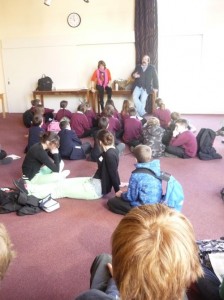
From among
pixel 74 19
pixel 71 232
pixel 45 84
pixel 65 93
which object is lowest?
pixel 71 232

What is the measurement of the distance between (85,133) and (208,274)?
4042mm

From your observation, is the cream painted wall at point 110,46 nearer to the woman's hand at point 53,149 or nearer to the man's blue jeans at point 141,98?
the man's blue jeans at point 141,98

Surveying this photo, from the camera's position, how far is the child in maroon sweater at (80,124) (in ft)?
17.4

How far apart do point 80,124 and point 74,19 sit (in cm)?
345

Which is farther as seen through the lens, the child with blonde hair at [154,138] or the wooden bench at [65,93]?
the wooden bench at [65,93]

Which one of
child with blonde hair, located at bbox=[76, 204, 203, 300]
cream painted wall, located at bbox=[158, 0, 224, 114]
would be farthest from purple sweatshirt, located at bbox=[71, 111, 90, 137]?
child with blonde hair, located at bbox=[76, 204, 203, 300]

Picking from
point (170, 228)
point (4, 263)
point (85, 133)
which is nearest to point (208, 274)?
point (170, 228)

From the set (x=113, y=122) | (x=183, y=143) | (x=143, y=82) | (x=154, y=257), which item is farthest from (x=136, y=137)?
(x=154, y=257)

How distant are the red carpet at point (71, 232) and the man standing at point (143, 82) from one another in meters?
3.34

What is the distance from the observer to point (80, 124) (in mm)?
5336

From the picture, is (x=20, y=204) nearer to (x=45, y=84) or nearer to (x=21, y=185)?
(x=21, y=185)

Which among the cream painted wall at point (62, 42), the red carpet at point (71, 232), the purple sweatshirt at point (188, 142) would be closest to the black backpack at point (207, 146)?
the purple sweatshirt at point (188, 142)

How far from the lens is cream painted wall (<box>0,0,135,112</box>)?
283 inches

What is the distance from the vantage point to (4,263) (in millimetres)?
987
